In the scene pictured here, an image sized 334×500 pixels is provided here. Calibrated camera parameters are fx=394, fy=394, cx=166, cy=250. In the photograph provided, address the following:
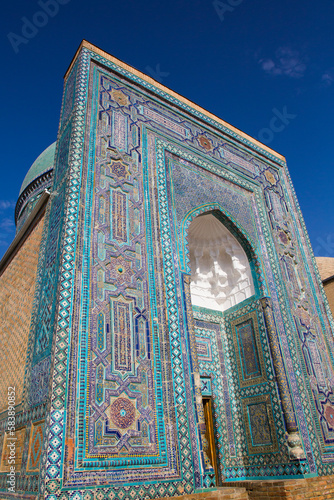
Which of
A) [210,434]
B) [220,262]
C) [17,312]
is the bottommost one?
[210,434]

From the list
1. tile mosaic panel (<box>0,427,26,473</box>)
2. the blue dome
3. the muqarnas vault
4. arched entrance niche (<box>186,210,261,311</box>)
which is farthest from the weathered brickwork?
the blue dome

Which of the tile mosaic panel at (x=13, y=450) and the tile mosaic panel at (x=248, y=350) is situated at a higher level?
the tile mosaic panel at (x=248, y=350)

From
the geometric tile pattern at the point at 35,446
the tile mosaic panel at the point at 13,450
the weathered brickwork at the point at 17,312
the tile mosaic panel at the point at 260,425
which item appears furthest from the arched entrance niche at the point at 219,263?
the geometric tile pattern at the point at 35,446

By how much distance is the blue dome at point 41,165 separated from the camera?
12.5 meters

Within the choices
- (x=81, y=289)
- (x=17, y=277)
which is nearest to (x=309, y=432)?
(x=81, y=289)

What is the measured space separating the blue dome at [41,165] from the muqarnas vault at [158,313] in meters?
5.37

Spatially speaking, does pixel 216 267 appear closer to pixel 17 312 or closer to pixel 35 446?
pixel 17 312

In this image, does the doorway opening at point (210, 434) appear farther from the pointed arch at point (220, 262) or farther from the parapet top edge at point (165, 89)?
the parapet top edge at point (165, 89)

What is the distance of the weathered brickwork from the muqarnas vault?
0.05m

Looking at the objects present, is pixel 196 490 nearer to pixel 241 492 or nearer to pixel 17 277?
pixel 241 492

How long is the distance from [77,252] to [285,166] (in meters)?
6.47

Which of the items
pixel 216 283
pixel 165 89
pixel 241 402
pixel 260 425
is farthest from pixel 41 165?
pixel 260 425

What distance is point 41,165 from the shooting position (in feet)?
42.2

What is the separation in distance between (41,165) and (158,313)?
31.6 ft
